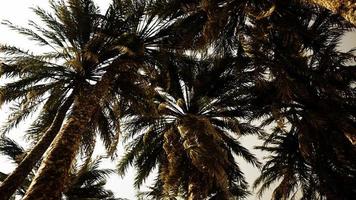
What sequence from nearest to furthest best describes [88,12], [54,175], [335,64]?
[54,175] → [335,64] → [88,12]

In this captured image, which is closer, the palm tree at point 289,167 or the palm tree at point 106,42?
the palm tree at point 106,42

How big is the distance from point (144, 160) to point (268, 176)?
498cm

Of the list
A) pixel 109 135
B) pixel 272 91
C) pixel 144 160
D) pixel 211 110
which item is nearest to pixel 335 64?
pixel 272 91

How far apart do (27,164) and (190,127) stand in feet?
13.0

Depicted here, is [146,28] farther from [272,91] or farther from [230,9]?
[272,91]

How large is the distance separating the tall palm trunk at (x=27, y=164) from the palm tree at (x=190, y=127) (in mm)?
2329

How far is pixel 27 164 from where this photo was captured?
762 centimetres

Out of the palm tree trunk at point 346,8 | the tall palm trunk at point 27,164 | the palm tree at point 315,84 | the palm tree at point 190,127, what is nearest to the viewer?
the palm tree trunk at point 346,8

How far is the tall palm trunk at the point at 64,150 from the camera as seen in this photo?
5.45 meters

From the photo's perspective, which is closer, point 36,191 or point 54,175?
A: point 36,191

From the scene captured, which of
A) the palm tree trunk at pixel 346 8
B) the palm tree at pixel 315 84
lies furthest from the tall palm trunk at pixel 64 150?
the palm tree trunk at pixel 346 8

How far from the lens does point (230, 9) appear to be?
8391 millimetres

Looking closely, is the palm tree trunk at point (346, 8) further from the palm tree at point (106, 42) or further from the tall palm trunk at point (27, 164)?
the tall palm trunk at point (27, 164)

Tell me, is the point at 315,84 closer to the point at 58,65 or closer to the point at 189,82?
A: the point at 189,82
